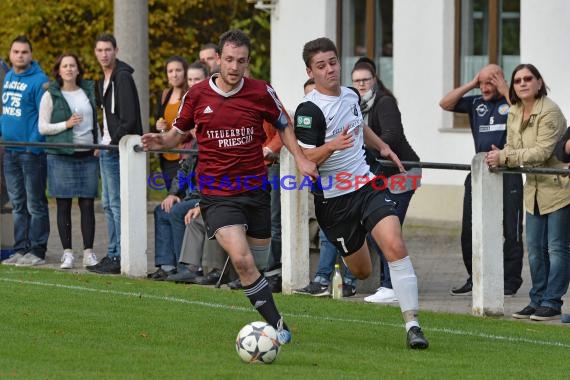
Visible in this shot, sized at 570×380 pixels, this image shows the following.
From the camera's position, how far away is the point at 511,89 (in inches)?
518

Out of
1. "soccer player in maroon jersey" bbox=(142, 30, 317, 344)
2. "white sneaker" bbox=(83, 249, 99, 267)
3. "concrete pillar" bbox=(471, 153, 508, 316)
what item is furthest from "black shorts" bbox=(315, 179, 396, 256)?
"white sneaker" bbox=(83, 249, 99, 267)

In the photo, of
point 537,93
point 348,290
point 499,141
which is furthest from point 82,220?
point 537,93

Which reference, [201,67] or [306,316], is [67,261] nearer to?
[201,67]

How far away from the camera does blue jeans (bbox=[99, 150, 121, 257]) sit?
53.3ft

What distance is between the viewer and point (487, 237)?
13.0m

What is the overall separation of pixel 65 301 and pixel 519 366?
14.8ft

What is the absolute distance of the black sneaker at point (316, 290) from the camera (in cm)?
1432

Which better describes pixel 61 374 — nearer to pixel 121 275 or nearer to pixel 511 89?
pixel 511 89

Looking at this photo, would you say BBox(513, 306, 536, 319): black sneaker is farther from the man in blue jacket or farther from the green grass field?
the man in blue jacket

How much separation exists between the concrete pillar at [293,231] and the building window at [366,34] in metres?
9.44

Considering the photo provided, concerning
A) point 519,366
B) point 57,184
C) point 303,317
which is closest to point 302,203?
point 303,317

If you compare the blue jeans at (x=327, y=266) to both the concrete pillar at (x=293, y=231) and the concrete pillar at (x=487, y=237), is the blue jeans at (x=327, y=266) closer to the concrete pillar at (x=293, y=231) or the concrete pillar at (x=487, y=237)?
the concrete pillar at (x=293, y=231)

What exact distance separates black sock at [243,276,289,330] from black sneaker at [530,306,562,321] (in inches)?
112

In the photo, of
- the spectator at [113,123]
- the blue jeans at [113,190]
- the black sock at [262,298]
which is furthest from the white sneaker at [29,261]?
the black sock at [262,298]
